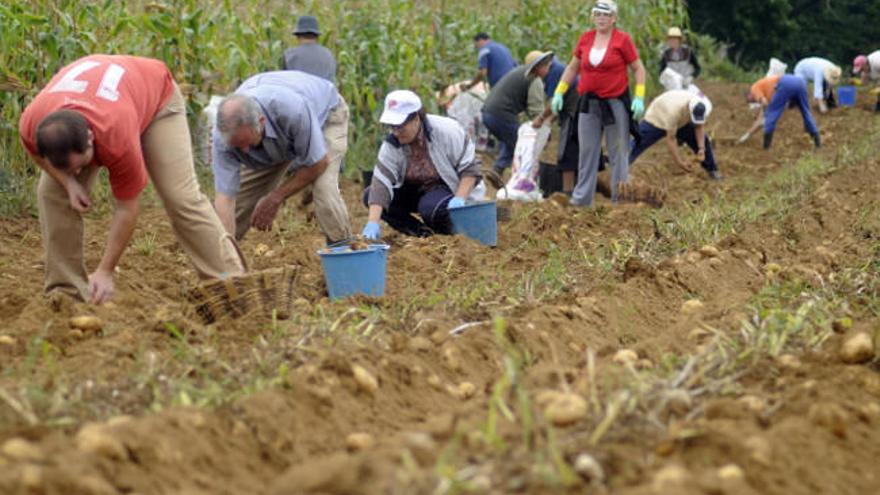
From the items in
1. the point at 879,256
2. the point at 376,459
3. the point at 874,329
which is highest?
the point at 376,459

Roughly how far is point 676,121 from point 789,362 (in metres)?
7.55

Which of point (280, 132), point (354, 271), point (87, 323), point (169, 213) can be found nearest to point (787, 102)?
point (280, 132)

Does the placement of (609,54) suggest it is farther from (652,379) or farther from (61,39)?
(652,379)

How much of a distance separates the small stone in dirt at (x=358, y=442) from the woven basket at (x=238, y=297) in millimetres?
1626

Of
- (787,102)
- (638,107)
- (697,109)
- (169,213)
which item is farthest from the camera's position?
(787,102)

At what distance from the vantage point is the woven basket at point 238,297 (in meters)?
4.77

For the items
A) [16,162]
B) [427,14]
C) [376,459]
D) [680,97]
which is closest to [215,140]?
[16,162]

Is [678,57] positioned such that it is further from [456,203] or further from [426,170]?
[456,203]

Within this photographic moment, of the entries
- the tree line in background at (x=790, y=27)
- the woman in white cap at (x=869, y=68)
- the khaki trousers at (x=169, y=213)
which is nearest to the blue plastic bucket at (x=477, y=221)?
the khaki trousers at (x=169, y=213)

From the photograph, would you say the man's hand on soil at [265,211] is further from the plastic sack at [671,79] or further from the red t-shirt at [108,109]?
the plastic sack at [671,79]

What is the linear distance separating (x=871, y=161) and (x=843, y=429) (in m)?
8.71

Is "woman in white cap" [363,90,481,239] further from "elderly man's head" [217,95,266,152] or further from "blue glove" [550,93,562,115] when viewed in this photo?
"blue glove" [550,93,562,115]

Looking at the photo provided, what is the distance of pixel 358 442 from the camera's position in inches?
124

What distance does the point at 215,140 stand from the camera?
5.96 meters
